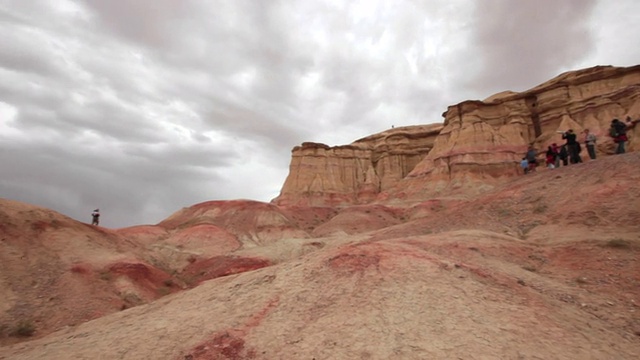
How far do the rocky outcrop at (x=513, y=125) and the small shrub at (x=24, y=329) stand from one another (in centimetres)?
4112

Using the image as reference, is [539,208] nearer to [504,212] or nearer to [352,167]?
[504,212]

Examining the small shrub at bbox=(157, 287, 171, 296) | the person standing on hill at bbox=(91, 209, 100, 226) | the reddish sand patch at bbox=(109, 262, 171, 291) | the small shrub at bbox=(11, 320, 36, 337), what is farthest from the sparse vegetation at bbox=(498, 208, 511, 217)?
the person standing on hill at bbox=(91, 209, 100, 226)

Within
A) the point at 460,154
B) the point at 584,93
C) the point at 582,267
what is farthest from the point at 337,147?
the point at 582,267

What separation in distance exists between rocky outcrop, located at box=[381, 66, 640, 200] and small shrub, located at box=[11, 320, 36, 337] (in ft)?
135

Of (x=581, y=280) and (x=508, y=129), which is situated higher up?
(x=508, y=129)

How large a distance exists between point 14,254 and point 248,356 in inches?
802

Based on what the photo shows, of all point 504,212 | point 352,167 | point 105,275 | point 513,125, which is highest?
point 513,125

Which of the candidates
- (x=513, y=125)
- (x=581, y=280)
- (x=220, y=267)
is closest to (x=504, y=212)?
(x=581, y=280)

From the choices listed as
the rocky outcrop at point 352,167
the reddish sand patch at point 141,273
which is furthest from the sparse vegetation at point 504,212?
the rocky outcrop at point 352,167

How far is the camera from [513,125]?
159 ft

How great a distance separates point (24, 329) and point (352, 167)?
57982mm

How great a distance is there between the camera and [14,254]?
19.6 m

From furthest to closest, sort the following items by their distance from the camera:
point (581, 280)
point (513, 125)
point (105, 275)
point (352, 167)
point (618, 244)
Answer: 1. point (352, 167)
2. point (513, 125)
3. point (105, 275)
4. point (618, 244)
5. point (581, 280)

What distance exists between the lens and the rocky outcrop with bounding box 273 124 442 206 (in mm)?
63625
